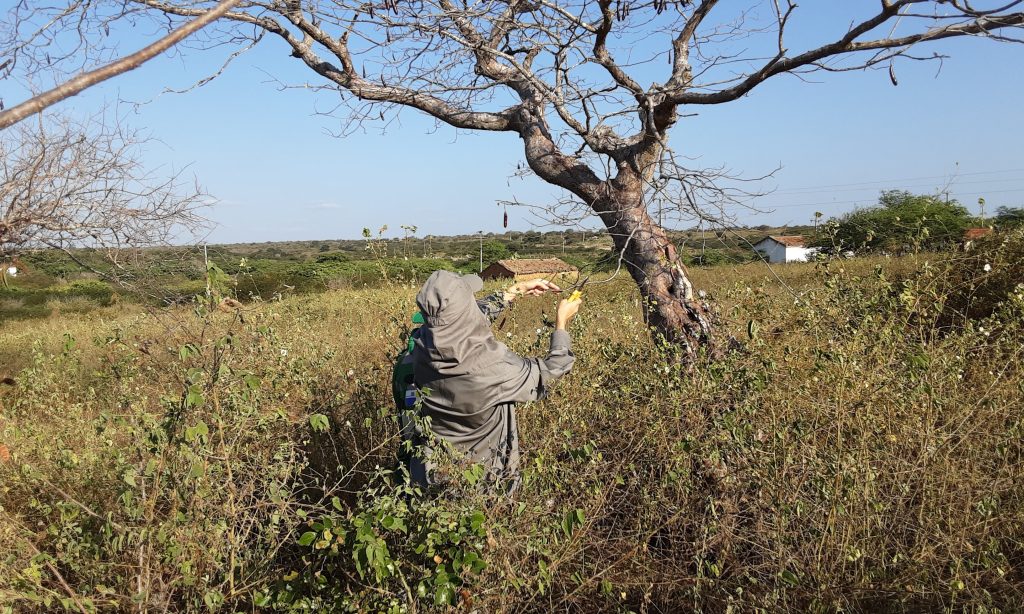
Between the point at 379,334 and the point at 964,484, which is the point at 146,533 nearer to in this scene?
the point at 964,484

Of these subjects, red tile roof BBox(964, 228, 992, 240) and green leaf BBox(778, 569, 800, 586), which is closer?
green leaf BBox(778, 569, 800, 586)

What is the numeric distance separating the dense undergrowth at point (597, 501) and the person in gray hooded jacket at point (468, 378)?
215 millimetres

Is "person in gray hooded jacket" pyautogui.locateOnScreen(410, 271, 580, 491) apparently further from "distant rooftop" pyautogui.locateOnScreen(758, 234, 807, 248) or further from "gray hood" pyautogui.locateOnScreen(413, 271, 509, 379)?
"distant rooftop" pyautogui.locateOnScreen(758, 234, 807, 248)

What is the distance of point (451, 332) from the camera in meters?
2.76

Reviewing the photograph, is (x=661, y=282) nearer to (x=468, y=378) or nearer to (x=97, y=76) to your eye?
(x=468, y=378)

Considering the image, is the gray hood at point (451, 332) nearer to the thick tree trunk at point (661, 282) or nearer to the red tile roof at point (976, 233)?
the thick tree trunk at point (661, 282)

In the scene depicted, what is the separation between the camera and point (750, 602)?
8.26 feet

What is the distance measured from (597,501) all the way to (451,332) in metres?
0.91

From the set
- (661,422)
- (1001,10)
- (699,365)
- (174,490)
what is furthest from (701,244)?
(174,490)

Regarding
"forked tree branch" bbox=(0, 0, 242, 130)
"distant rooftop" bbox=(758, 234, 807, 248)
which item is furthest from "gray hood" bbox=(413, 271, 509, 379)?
"distant rooftop" bbox=(758, 234, 807, 248)

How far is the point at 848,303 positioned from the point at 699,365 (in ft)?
3.35

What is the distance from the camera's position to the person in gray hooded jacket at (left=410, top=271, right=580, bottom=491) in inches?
108

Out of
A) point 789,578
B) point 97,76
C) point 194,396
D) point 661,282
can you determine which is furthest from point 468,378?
point 97,76

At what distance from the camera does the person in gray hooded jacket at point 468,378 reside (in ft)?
9.01
